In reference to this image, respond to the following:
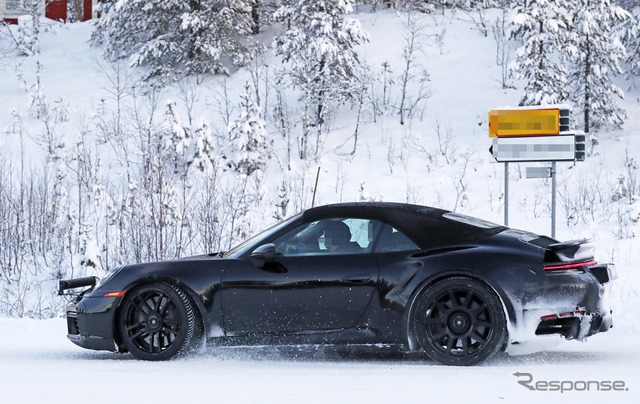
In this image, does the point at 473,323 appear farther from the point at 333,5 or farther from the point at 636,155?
the point at 333,5

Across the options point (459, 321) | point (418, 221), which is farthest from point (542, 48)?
point (459, 321)

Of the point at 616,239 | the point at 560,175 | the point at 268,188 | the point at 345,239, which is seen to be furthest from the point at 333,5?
the point at 345,239

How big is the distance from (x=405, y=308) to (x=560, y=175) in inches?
734

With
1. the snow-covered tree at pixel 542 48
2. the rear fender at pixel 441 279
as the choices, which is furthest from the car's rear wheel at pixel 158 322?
the snow-covered tree at pixel 542 48

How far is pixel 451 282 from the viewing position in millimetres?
7422

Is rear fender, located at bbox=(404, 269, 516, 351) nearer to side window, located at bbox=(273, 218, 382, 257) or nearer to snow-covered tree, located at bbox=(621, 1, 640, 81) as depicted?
side window, located at bbox=(273, 218, 382, 257)

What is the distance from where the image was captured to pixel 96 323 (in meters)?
8.21

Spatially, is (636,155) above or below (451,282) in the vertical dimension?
above

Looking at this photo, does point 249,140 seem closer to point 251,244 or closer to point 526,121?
point 526,121

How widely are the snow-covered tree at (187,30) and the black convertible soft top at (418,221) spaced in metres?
24.0

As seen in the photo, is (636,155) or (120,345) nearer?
(120,345)

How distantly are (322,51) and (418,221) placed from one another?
20.7 m

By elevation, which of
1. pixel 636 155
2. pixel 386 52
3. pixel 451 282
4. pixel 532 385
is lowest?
pixel 532 385

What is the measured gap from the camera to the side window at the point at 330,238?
7.85 m
